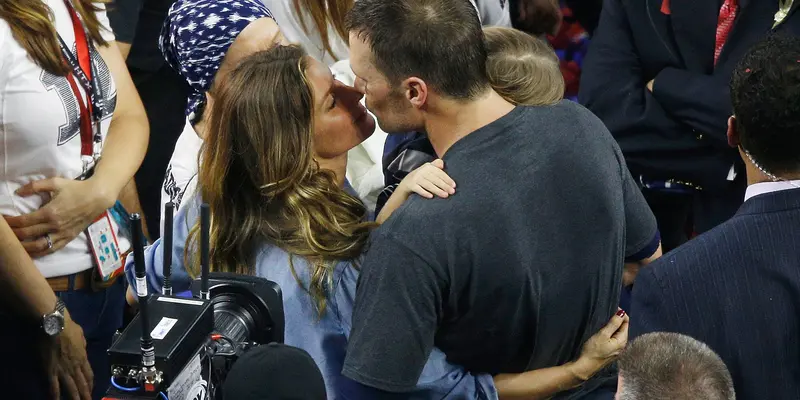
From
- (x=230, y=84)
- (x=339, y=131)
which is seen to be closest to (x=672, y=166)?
(x=339, y=131)

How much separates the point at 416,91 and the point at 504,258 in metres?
0.45

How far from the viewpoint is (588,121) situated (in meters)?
2.29

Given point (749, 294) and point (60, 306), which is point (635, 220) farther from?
point (60, 306)

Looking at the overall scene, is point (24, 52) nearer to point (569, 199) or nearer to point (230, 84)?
point (230, 84)

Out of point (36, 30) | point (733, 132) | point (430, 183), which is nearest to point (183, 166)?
point (36, 30)

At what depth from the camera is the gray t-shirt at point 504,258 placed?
204 cm

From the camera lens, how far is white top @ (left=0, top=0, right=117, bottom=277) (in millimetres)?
2559

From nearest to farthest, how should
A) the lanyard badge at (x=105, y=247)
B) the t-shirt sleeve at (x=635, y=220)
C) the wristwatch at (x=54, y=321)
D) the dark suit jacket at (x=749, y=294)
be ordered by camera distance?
the dark suit jacket at (x=749, y=294), the t-shirt sleeve at (x=635, y=220), the wristwatch at (x=54, y=321), the lanyard badge at (x=105, y=247)

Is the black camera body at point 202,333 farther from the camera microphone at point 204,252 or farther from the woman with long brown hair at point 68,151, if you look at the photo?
the woman with long brown hair at point 68,151

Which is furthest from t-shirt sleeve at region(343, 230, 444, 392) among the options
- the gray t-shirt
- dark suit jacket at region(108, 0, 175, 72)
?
dark suit jacket at region(108, 0, 175, 72)

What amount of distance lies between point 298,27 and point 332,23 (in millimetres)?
128

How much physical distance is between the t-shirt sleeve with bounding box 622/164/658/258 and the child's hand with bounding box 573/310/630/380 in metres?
0.23

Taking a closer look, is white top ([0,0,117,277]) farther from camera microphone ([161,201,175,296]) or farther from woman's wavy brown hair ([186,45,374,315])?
camera microphone ([161,201,175,296])

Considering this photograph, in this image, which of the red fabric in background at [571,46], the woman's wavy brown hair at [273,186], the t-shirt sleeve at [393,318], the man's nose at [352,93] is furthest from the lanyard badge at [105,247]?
the red fabric in background at [571,46]
